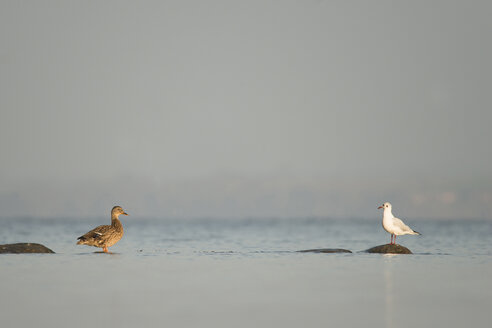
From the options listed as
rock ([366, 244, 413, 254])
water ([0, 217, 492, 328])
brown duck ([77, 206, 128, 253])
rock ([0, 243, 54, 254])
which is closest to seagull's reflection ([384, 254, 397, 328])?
water ([0, 217, 492, 328])

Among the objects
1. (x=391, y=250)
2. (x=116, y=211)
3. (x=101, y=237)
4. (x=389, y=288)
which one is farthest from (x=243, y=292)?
(x=116, y=211)

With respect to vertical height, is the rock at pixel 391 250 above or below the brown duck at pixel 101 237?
below

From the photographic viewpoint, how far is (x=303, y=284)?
43.0 ft

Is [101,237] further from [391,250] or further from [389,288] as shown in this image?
[389,288]

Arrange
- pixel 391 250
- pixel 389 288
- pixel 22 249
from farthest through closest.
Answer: pixel 391 250
pixel 22 249
pixel 389 288

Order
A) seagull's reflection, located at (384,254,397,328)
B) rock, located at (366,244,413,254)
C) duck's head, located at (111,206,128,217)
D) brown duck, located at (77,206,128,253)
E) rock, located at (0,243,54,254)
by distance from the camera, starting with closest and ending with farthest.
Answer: seagull's reflection, located at (384,254,397,328)
rock, located at (0,243,54,254)
rock, located at (366,244,413,254)
brown duck, located at (77,206,128,253)
duck's head, located at (111,206,128,217)

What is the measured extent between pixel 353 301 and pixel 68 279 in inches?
241

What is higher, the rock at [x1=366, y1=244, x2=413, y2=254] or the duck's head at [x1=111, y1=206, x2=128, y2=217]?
the duck's head at [x1=111, y1=206, x2=128, y2=217]

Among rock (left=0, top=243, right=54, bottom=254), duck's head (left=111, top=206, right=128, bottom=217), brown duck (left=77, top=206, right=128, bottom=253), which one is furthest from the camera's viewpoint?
duck's head (left=111, top=206, right=128, bottom=217)

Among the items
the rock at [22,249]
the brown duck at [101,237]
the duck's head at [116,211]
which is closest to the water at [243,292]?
the rock at [22,249]

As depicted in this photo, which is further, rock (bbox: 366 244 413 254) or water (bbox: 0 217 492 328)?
rock (bbox: 366 244 413 254)

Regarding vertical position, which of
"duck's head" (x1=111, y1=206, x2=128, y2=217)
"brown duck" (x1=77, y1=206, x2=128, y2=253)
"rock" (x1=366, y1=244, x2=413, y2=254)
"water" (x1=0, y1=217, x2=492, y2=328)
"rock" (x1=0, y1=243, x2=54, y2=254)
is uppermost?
"duck's head" (x1=111, y1=206, x2=128, y2=217)

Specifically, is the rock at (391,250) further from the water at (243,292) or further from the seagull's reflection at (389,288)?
the water at (243,292)

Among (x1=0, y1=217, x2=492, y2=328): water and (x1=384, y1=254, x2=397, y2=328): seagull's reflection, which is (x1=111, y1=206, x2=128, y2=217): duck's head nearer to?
(x1=0, y1=217, x2=492, y2=328): water
